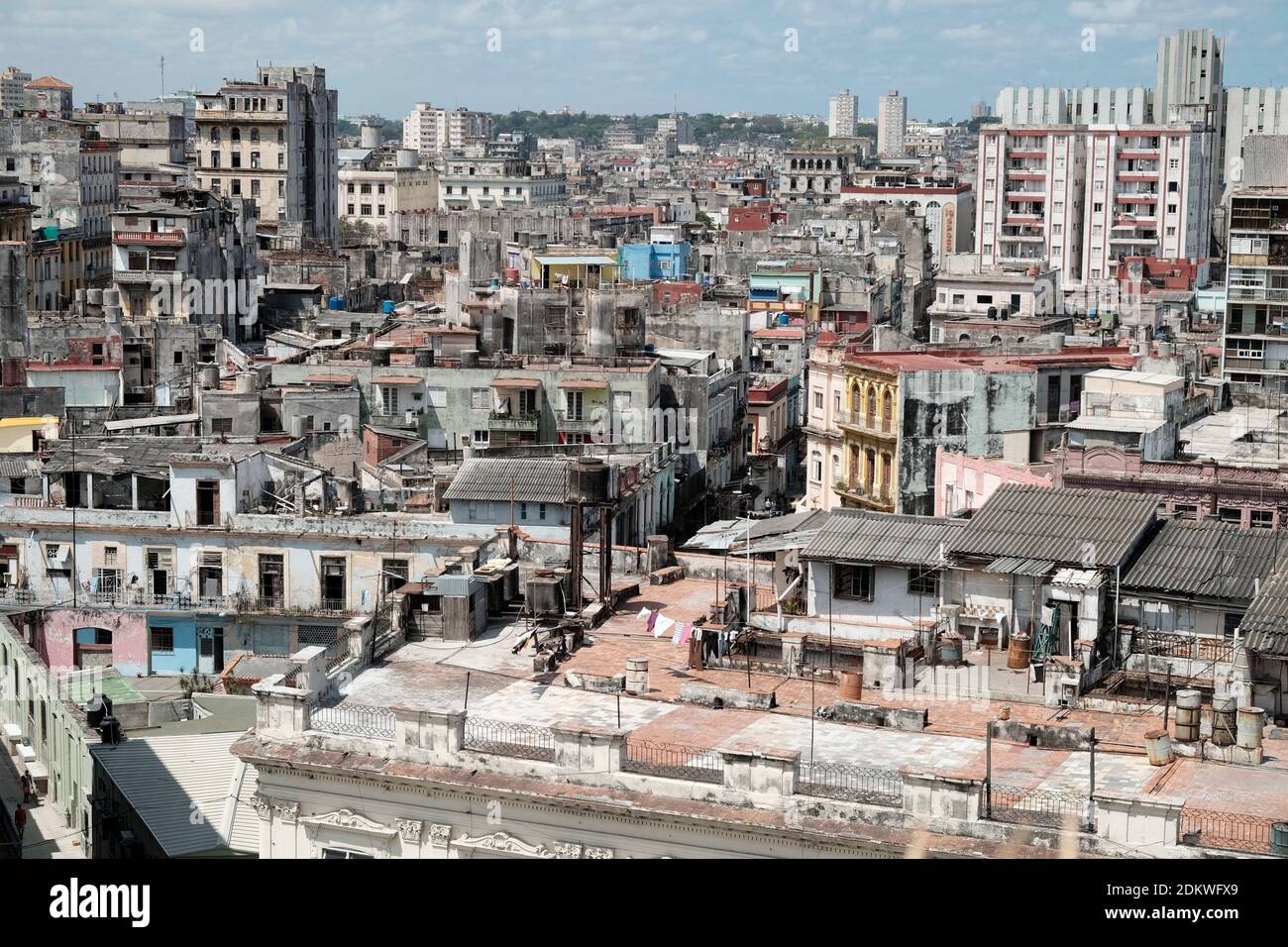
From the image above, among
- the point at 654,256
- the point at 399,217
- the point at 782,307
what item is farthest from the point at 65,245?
the point at 399,217

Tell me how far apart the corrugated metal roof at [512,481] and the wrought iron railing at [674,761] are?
15.5 meters

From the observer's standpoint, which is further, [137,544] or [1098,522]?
[137,544]

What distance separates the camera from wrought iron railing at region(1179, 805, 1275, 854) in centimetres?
1722

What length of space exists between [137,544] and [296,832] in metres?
19.4

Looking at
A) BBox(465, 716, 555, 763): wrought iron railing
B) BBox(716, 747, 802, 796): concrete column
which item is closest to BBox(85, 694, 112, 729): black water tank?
BBox(465, 716, 555, 763): wrought iron railing

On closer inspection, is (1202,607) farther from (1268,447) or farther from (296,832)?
(1268,447)

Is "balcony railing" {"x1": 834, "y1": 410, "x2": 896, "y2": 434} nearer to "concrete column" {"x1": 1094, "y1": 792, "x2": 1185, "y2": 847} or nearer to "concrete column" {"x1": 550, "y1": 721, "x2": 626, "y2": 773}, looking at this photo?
"concrete column" {"x1": 550, "y1": 721, "x2": 626, "y2": 773}

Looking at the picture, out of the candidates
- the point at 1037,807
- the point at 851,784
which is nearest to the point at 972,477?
the point at 851,784

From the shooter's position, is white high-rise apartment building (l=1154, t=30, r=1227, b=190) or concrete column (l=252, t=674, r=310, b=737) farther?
white high-rise apartment building (l=1154, t=30, r=1227, b=190)

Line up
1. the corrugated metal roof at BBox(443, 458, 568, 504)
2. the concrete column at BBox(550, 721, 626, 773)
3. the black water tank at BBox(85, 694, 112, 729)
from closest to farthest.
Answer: the concrete column at BBox(550, 721, 626, 773) → the black water tank at BBox(85, 694, 112, 729) → the corrugated metal roof at BBox(443, 458, 568, 504)

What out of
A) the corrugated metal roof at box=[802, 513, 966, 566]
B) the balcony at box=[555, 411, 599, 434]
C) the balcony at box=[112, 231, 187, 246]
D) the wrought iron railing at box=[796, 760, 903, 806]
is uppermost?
the balcony at box=[112, 231, 187, 246]

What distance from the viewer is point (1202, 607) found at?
25.4 m

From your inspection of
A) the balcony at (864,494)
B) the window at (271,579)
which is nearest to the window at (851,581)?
the window at (271,579)

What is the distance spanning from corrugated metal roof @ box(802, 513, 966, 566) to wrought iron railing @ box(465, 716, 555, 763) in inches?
304
